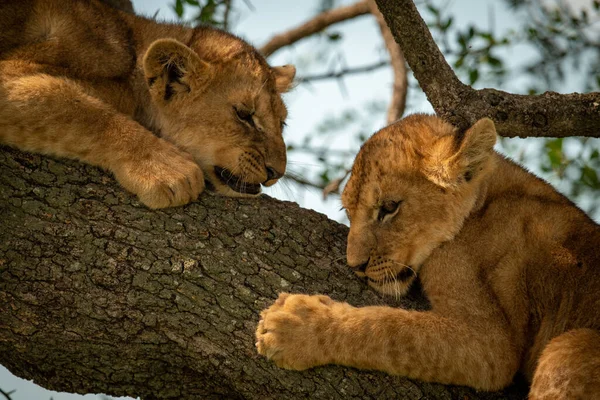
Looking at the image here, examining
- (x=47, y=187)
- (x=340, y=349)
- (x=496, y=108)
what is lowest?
(x=340, y=349)

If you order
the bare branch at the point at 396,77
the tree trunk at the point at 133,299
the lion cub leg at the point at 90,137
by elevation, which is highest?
the bare branch at the point at 396,77

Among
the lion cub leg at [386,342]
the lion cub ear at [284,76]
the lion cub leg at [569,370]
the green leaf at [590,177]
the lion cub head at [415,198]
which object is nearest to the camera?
the lion cub leg at [569,370]

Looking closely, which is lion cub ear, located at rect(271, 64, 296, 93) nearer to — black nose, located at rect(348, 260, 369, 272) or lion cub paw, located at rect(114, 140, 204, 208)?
lion cub paw, located at rect(114, 140, 204, 208)

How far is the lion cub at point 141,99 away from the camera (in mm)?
3969

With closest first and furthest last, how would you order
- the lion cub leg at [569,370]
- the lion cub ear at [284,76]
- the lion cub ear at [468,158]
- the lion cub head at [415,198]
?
1. the lion cub leg at [569,370]
2. the lion cub ear at [468,158]
3. the lion cub head at [415,198]
4. the lion cub ear at [284,76]

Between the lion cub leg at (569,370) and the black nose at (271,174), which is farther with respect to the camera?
the black nose at (271,174)

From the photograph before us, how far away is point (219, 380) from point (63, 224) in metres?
1.04

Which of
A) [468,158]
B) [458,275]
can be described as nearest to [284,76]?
[468,158]

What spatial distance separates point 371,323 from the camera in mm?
3715

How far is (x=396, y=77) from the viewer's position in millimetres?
6324

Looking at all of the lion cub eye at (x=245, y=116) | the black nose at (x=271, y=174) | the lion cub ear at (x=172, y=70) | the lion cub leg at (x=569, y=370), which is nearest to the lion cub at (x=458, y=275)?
the lion cub leg at (x=569, y=370)

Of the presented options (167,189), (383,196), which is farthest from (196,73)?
(383,196)

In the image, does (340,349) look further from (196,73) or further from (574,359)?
(196,73)

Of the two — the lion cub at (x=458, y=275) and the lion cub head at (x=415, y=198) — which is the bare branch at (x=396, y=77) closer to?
the lion cub at (x=458, y=275)
